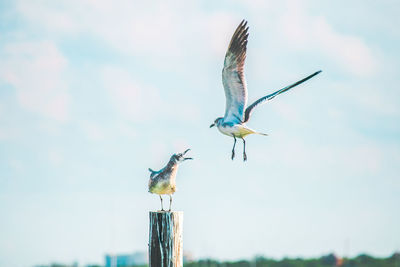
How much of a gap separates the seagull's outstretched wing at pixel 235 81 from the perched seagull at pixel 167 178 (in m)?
2.90

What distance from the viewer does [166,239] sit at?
9.63 m

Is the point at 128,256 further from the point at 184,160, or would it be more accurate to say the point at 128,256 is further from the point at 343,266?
the point at 184,160

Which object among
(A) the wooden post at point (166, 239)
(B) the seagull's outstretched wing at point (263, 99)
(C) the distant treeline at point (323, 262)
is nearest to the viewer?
(A) the wooden post at point (166, 239)

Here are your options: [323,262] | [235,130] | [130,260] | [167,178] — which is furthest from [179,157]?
[130,260]

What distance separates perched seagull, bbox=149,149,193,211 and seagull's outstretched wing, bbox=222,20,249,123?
114 inches

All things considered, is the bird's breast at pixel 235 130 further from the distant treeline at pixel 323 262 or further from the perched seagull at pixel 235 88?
the distant treeline at pixel 323 262

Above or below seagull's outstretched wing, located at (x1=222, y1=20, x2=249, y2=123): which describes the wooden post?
below

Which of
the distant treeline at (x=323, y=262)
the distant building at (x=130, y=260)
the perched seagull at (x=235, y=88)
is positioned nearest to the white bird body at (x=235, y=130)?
the perched seagull at (x=235, y=88)

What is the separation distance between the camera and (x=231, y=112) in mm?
14156

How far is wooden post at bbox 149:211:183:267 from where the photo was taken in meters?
9.62

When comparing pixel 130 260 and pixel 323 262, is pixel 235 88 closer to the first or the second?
pixel 323 262

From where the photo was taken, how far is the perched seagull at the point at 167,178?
11.3 meters

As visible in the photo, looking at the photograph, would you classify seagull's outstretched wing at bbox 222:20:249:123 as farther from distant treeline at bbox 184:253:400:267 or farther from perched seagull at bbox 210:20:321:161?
distant treeline at bbox 184:253:400:267

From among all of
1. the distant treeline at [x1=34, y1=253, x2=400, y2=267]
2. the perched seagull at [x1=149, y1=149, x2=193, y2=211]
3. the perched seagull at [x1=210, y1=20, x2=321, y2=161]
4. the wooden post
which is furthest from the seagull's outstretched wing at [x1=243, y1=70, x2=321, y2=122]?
the distant treeline at [x1=34, y1=253, x2=400, y2=267]
